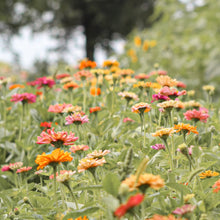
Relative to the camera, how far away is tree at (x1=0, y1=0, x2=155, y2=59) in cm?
813

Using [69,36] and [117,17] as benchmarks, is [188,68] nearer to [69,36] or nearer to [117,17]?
[117,17]

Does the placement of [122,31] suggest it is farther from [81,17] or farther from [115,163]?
[115,163]

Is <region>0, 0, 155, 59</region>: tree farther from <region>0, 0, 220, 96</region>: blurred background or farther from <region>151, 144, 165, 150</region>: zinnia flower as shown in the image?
<region>151, 144, 165, 150</region>: zinnia flower

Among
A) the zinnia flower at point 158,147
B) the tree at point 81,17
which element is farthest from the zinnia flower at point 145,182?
the tree at point 81,17

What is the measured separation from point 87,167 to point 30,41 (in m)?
8.67

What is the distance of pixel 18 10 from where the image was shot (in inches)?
330

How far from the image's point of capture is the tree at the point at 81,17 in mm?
8134

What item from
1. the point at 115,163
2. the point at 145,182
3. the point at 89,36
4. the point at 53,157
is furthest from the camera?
the point at 89,36

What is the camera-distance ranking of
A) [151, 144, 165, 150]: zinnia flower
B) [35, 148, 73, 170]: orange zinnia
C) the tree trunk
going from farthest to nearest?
the tree trunk < [151, 144, 165, 150]: zinnia flower < [35, 148, 73, 170]: orange zinnia

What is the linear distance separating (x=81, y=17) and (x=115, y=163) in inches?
345

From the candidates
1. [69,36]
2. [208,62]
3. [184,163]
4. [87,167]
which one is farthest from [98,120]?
[69,36]

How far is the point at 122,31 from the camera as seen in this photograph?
948 centimetres

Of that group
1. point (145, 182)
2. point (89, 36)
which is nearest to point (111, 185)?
point (145, 182)

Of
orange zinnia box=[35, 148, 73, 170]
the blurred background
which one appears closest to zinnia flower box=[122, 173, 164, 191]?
orange zinnia box=[35, 148, 73, 170]
